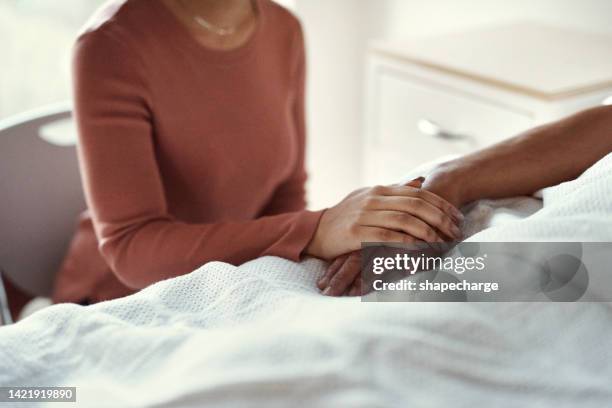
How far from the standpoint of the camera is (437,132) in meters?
1.25

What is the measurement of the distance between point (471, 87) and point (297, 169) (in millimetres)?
362

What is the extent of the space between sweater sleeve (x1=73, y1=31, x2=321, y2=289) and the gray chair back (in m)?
0.24

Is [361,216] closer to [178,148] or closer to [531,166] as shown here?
[531,166]

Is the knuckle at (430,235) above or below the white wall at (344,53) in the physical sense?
below

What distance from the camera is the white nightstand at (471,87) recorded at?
111 centimetres

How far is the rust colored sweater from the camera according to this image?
0.76 metres

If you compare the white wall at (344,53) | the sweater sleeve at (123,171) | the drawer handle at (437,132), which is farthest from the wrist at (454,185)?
the white wall at (344,53)

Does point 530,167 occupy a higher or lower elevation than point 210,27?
lower

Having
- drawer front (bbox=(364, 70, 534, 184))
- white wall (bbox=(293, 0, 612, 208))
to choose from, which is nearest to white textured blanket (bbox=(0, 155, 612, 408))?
drawer front (bbox=(364, 70, 534, 184))

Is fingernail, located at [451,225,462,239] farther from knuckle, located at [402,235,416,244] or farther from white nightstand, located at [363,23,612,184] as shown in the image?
white nightstand, located at [363,23,612,184]

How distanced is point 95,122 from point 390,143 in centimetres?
79

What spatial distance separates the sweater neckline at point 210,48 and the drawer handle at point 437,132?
42 centimetres

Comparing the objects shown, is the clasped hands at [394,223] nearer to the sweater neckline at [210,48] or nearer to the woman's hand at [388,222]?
the woman's hand at [388,222]

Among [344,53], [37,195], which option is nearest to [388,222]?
[37,195]
